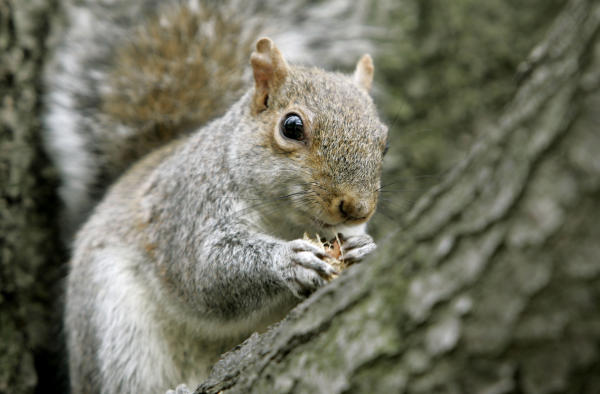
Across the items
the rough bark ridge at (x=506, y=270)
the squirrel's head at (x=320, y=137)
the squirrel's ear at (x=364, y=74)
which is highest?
the squirrel's ear at (x=364, y=74)

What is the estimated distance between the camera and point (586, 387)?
22.6 inches

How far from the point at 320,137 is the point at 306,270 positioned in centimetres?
37

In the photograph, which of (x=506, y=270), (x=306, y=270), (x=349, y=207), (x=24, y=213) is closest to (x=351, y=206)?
(x=349, y=207)

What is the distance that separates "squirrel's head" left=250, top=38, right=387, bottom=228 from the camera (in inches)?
54.2

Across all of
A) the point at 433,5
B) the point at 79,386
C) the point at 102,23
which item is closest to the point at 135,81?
the point at 102,23

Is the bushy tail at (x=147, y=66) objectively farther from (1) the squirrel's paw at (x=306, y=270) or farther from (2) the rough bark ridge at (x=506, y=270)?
(2) the rough bark ridge at (x=506, y=270)

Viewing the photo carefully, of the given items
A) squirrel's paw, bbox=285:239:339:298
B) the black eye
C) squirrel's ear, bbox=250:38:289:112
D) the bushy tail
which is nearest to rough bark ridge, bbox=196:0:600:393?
squirrel's paw, bbox=285:239:339:298

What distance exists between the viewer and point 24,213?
6.95 ft

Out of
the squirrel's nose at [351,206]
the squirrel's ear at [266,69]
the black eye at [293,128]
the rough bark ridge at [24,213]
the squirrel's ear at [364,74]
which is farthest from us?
the rough bark ridge at [24,213]

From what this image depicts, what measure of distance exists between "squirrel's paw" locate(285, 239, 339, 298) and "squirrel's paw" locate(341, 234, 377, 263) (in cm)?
6

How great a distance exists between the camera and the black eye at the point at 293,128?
148cm

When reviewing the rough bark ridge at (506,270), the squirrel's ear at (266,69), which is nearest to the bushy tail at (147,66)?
the squirrel's ear at (266,69)

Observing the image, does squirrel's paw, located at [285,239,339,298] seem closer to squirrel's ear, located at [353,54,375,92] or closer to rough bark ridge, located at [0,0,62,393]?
squirrel's ear, located at [353,54,375,92]

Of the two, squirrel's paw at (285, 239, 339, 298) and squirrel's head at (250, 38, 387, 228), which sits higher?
squirrel's head at (250, 38, 387, 228)
